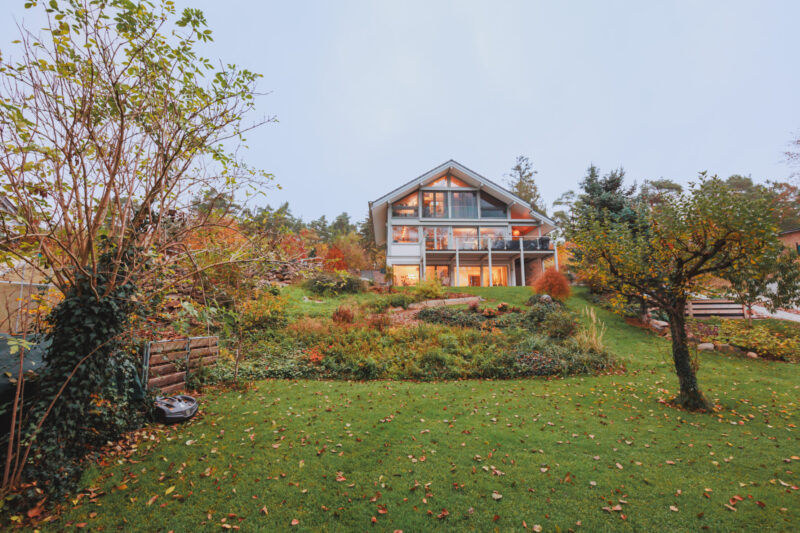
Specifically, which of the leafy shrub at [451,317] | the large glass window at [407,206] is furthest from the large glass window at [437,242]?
the leafy shrub at [451,317]

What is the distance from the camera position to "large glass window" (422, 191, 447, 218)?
78.0 feet

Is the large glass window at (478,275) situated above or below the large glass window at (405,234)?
below

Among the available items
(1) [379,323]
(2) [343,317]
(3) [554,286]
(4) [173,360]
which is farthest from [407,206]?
(4) [173,360]

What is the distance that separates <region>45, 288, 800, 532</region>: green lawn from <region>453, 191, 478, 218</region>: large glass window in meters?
18.9

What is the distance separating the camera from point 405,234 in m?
23.3

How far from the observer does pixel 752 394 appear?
6.22 meters

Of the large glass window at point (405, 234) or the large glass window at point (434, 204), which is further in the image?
the large glass window at point (434, 204)

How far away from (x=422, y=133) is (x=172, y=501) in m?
157

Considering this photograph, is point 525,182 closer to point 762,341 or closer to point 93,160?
point 762,341

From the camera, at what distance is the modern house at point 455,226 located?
22297mm

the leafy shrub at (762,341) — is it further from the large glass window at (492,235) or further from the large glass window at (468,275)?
the large glass window at (468,275)

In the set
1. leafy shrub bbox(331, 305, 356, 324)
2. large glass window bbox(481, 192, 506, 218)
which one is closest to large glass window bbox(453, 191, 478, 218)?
large glass window bbox(481, 192, 506, 218)

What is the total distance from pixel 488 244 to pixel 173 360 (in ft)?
61.7

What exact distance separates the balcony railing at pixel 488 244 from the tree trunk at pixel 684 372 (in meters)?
15.6
